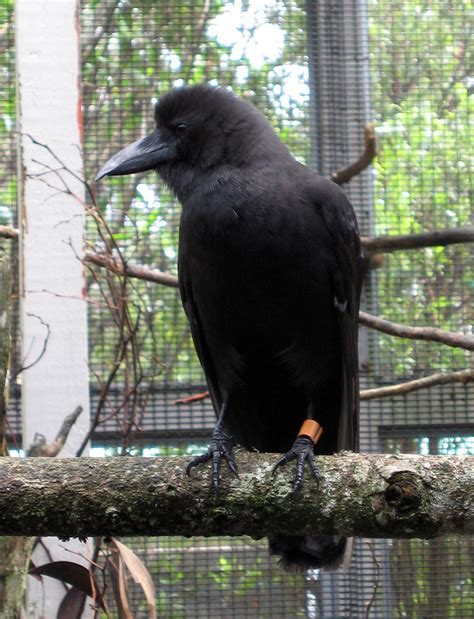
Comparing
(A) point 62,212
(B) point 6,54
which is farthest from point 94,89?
(A) point 62,212

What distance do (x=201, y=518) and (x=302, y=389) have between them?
0.72 metres

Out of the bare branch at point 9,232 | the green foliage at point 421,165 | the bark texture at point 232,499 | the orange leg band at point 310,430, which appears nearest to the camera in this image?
the bark texture at point 232,499

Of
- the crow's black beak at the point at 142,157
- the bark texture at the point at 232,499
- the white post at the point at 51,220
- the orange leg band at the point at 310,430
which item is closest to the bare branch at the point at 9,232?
the white post at the point at 51,220

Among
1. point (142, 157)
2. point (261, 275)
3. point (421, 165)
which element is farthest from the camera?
point (421, 165)

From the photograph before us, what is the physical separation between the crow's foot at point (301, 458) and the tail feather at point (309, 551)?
44 centimetres

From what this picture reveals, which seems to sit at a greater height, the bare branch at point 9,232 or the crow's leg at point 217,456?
the bare branch at point 9,232

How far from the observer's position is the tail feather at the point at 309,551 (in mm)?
2240

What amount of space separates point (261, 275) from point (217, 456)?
1.51 ft

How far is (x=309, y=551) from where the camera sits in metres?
2.26

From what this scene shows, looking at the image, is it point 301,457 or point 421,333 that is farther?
point 421,333

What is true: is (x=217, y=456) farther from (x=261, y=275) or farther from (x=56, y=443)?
(x=56, y=443)

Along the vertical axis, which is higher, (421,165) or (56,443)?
(421,165)

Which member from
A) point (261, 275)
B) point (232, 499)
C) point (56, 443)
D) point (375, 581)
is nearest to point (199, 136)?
point (261, 275)

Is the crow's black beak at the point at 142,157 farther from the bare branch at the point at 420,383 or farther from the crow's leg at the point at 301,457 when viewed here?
the bare branch at the point at 420,383
